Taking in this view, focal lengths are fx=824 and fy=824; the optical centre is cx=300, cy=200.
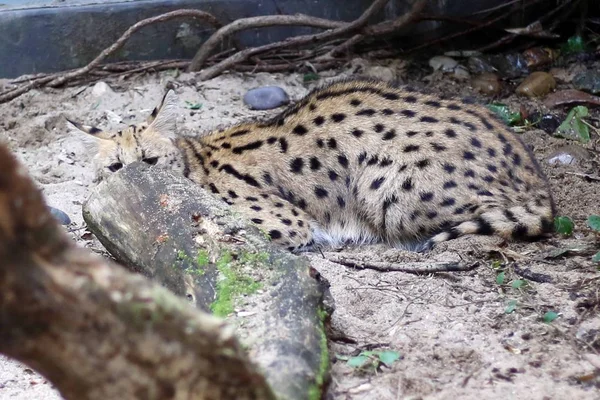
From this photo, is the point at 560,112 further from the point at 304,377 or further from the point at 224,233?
the point at 304,377

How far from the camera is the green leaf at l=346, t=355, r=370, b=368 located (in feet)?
11.4

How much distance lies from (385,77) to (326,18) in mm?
984

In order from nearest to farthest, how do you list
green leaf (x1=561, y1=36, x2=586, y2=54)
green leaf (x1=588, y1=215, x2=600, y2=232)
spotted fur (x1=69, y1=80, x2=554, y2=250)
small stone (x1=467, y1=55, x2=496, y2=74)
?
1. green leaf (x1=588, y1=215, x2=600, y2=232)
2. spotted fur (x1=69, y1=80, x2=554, y2=250)
3. small stone (x1=467, y1=55, x2=496, y2=74)
4. green leaf (x1=561, y1=36, x2=586, y2=54)

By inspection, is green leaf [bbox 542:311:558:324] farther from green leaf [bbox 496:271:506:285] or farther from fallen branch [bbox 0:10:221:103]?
fallen branch [bbox 0:10:221:103]

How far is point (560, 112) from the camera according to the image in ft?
24.1

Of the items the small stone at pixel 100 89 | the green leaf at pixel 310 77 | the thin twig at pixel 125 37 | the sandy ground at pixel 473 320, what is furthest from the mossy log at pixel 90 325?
the green leaf at pixel 310 77

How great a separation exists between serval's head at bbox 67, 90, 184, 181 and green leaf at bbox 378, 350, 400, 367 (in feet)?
7.97

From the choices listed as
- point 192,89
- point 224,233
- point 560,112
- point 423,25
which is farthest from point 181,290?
point 423,25

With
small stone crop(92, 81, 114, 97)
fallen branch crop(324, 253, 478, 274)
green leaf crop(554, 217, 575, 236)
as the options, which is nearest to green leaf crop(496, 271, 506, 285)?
fallen branch crop(324, 253, 478, 274)

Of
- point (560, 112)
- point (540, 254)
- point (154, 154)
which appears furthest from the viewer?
point (560, 112)

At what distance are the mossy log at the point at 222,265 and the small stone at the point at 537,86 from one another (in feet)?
14.2

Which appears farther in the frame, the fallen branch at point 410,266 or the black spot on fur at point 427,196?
the black spot on fur at point 427,196

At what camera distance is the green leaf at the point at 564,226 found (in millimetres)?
5160

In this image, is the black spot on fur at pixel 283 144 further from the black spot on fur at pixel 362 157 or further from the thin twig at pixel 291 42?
the thin twig at pixel 291 42
